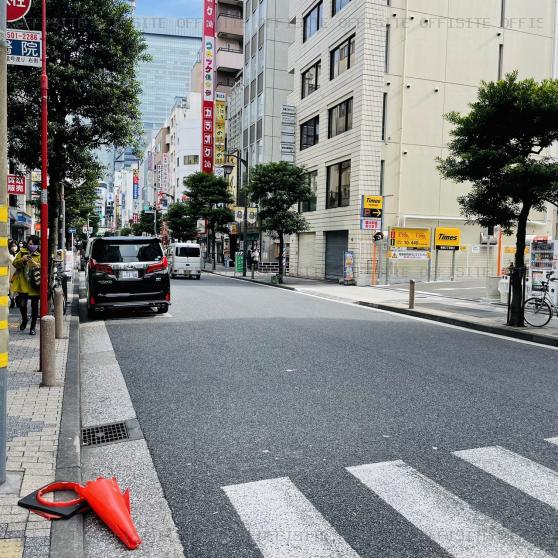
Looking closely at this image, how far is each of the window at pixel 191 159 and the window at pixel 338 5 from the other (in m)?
57.9

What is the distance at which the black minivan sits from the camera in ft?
42.7

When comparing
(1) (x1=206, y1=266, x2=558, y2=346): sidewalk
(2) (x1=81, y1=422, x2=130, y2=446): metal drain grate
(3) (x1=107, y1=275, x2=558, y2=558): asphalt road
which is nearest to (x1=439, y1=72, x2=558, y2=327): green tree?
(1) (x1=206, y1=266, x2=558, y2=346): sidewalk

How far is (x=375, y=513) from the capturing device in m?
3.64

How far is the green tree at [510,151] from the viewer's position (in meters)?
11.9

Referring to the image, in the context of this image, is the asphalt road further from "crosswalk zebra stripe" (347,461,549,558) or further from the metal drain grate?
the metal drain grate

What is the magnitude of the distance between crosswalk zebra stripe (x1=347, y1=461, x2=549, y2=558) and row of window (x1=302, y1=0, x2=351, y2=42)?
100ft

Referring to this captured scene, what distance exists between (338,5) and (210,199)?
70.2 ft

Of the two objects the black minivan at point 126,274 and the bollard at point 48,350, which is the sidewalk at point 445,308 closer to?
the black minivan at point 126,274

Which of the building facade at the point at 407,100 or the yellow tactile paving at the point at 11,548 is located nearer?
the yellow tactile paving at the point at 11,548

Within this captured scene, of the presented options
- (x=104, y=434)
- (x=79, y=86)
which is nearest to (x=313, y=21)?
(x=79, y=86)

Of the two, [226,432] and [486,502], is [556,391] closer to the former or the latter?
[486,502]

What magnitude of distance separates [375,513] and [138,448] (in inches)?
87.3

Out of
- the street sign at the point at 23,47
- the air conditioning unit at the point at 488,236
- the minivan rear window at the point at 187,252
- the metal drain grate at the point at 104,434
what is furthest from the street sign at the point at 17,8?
the air conditioning unit at the point at 488,236

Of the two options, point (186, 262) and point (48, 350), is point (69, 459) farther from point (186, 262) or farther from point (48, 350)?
point (186, 262)
